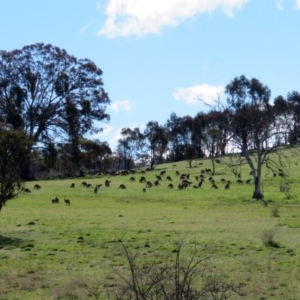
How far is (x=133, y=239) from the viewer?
64.1 feet

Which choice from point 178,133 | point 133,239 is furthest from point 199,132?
point 133,239

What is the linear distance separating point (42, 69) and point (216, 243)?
2205 inches

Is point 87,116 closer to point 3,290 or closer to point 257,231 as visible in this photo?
point 257,231

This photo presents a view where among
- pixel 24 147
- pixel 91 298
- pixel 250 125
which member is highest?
pixel 250 125

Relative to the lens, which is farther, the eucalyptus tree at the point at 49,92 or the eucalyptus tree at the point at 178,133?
the eucalyptus tree at the point at 178,133

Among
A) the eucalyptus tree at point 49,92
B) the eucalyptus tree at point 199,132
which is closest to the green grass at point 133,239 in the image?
the eucalyptus tree at point 49,92

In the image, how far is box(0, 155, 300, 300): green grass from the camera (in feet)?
40.1

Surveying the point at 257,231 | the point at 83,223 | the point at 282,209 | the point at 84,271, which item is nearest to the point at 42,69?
the point at 282,209

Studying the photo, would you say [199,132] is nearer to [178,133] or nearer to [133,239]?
[178,133]

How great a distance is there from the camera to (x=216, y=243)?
1825cm

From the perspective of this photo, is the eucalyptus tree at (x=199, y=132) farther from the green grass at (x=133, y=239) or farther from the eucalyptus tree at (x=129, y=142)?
the green grass at (x=133, y=239)

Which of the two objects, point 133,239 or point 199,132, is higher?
point 199,132

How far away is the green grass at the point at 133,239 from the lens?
12.2m

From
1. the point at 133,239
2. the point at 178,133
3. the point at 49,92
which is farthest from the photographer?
the point at 178,133
